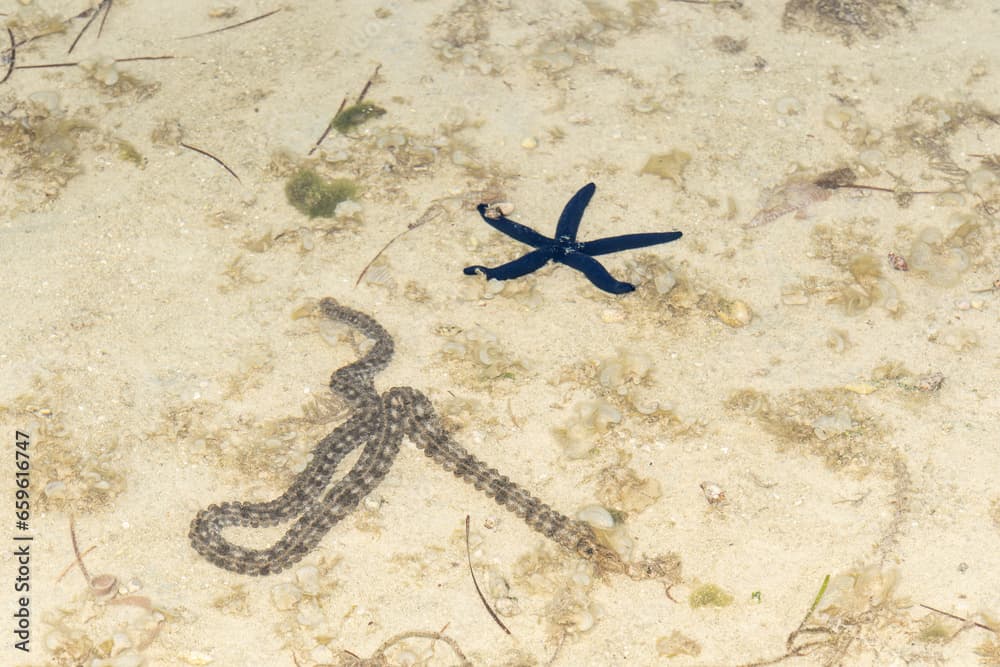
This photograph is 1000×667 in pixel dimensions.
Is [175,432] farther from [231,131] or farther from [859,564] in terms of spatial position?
[859,564]

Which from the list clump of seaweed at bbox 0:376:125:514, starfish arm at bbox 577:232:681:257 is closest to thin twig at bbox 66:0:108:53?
clump of seaweed at bbox 0:376:125:514

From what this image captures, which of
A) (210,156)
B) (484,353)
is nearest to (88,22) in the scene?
(210,156)

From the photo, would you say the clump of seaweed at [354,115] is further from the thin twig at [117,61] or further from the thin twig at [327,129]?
the thin twig at [117,61]

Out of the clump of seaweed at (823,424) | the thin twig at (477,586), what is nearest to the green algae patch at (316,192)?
the thin twig at (477,586)

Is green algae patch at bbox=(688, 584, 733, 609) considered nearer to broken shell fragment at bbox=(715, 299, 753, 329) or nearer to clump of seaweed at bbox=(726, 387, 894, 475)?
clump of seaweed at bbox=(726, 387, 894, 475)

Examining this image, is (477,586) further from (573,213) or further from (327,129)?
(327,129)
